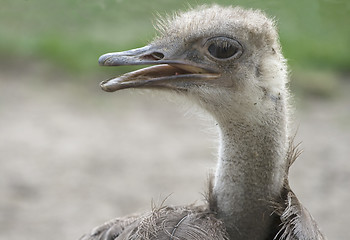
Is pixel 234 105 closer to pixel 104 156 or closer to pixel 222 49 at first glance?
pixel 222 49

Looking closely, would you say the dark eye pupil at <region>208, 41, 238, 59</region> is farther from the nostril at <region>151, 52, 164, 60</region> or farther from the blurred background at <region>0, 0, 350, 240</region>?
the blurred background at <region>0, 0, 350, 240</region>

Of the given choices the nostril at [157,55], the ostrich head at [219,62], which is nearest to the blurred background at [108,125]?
A: the ostrich head at [219,62]

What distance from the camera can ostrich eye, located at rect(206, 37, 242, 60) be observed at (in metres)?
2.27

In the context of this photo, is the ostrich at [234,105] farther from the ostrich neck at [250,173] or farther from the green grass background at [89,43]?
the green grass background at [89,43]

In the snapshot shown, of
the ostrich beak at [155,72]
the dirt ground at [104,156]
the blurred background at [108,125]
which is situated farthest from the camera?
the dirt ground at [104,156]

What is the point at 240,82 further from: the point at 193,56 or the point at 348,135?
the point at 348,135

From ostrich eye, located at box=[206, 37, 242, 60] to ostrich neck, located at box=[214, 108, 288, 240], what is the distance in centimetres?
23

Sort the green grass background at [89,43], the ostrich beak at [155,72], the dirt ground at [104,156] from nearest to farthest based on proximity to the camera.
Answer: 1. the ostrich beak at [155,72]
2. the dirt ground at [104,156]
3. the green grass background at [89,43]

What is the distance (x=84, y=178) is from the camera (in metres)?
5.04

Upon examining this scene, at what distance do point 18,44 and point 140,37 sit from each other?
1.55 meters

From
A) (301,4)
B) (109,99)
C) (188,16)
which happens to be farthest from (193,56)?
(109,99)

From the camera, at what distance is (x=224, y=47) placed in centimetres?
228

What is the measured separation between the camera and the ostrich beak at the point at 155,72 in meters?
2.24

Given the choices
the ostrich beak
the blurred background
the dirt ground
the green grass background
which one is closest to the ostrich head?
the ostrich beak
